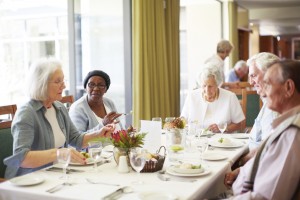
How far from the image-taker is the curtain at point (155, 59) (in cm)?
441

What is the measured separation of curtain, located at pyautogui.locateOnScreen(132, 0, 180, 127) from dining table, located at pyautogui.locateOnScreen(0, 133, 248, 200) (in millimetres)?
2274

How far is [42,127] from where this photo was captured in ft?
7.80

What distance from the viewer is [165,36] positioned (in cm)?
501

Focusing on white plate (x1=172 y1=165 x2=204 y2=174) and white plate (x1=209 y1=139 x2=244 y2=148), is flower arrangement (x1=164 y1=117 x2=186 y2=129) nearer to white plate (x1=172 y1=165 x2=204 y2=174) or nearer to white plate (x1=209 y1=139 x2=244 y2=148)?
white plate (x1=209 y1=139 x2=244 y2=148)

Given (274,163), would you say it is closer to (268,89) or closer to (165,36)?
(268,89)

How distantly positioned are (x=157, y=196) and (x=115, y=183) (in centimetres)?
28

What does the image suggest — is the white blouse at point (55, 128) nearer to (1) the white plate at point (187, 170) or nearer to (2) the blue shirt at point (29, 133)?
(2) the blue shirt at point (29, 133)

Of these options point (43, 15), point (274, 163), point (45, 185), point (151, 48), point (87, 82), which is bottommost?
point (45, 185)

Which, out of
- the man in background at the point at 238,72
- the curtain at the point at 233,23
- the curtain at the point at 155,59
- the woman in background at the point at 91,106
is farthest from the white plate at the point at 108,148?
the curtain at the point at 233,23

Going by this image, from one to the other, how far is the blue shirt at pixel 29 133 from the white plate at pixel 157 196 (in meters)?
0.80

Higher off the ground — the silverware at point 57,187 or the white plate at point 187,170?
the white plate at point 187,170

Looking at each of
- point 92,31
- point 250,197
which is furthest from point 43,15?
point 250,197

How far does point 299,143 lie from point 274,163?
12 cm

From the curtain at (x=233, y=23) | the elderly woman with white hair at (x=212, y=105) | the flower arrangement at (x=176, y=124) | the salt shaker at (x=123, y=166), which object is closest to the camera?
the salt shaker at (x=123, y=166)
